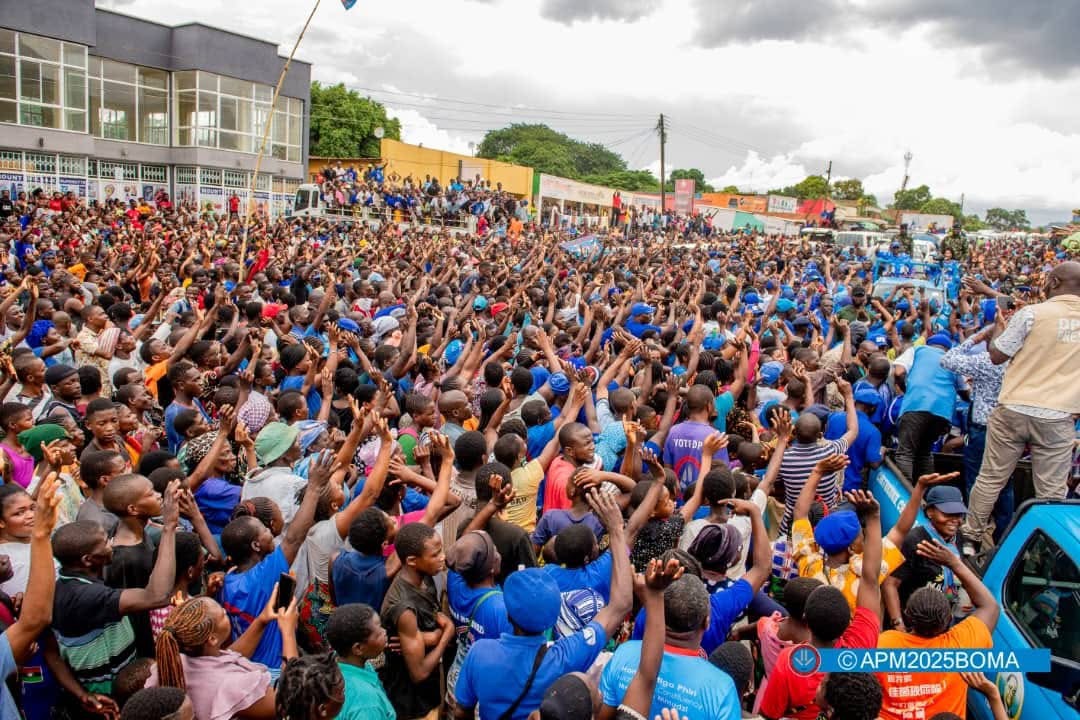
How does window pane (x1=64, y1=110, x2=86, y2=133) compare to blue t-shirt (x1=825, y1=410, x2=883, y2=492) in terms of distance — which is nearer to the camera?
blue t-shirt (x1=825, y1=410, x2=883, y2=492)

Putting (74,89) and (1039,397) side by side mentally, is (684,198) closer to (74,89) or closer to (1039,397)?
(74,89)

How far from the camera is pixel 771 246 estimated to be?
24.5 m

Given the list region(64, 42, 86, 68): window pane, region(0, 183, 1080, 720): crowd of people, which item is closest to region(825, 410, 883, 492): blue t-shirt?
region(0, 183, 1080, 720): crowd of people

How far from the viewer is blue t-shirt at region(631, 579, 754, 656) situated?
332 cm

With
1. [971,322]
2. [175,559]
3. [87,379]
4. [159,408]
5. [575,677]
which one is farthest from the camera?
[971,322]

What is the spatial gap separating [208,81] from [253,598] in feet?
114

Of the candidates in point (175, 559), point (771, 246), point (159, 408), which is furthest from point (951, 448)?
point (771, 246)

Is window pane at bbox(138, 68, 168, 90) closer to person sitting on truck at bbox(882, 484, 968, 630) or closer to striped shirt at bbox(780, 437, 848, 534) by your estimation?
striped shirt at bbox(780, 437, 848, 534)

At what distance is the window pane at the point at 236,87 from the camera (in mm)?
33344

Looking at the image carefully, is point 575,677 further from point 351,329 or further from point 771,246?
point 771,246

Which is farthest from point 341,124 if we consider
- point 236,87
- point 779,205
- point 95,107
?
point 779,205

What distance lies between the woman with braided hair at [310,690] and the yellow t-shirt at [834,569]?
233 centimetres

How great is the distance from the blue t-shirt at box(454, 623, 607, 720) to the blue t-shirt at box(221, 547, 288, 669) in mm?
989

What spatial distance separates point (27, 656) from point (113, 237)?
15.0 metres
